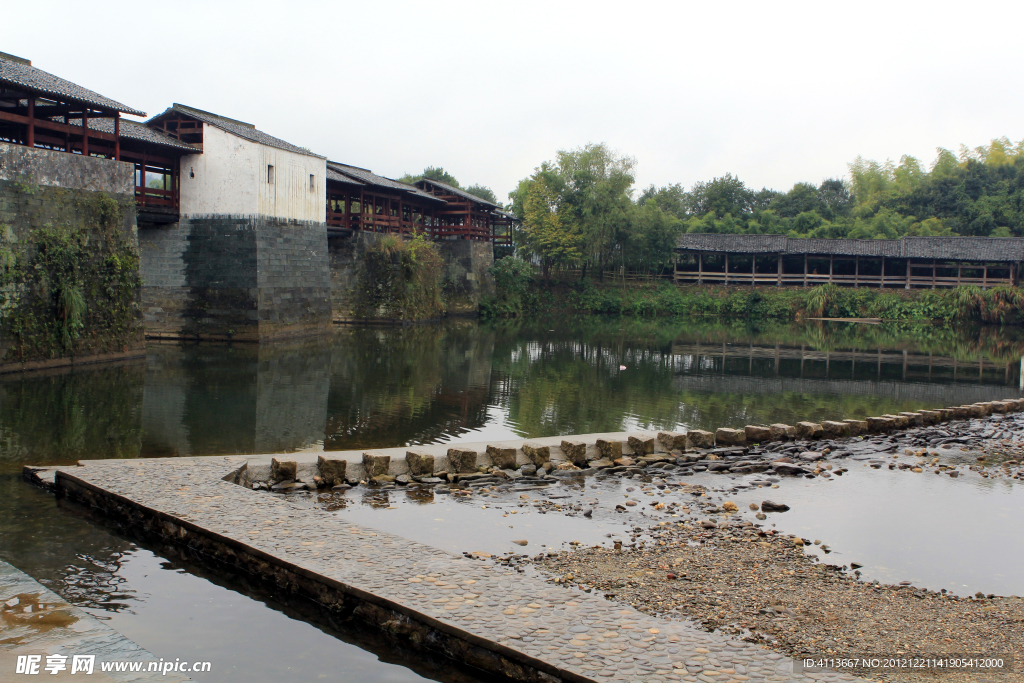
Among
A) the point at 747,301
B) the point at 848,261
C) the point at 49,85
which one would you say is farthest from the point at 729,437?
the point at 848,261

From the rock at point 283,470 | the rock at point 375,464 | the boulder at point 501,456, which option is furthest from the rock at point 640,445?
the rock at point 283,470

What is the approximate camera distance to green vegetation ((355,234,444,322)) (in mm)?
31547

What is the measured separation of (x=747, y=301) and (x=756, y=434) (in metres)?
34.5

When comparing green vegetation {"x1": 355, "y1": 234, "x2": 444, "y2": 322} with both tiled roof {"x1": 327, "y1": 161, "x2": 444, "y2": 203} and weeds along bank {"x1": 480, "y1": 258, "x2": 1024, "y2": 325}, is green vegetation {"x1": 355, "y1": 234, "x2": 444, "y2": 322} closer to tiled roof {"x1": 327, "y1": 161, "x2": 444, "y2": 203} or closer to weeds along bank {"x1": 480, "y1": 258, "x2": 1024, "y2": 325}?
tiled roof {"x1": 327, "y1": 161, "x2": 444, "y2": 203}

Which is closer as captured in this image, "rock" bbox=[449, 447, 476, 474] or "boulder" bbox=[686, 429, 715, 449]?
"rock" bbox=[449, 447, 476, 474]

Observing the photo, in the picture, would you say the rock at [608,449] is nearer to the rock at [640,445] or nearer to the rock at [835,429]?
the rock at [640,445]

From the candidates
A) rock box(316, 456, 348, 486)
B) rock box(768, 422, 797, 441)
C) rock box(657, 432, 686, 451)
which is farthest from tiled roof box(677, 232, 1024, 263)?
rock box(316, 456, 348, 486)

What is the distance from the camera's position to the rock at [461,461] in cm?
852

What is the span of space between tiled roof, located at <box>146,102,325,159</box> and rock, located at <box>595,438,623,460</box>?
17535 millimetres

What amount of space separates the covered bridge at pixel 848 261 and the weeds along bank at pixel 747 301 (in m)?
1.36

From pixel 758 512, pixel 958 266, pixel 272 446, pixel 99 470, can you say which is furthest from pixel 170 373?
pixel 958 266

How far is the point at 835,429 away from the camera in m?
11.2

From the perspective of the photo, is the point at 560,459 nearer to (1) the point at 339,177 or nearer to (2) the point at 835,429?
(2) the point at 835,429

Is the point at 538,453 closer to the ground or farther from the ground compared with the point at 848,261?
closer to the ground
